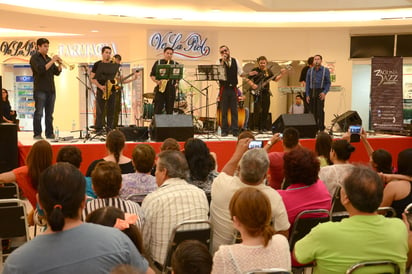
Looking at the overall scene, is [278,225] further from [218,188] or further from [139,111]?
[139,111]

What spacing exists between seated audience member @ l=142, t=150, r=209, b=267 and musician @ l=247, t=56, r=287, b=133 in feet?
22.1

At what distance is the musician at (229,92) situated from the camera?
30.3 feet

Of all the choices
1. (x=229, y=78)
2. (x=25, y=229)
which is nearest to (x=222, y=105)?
(x=229, y=78)

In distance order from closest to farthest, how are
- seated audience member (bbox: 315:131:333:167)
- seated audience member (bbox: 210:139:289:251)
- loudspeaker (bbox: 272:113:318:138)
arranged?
seated audience member (bbox: 210:139:289:251), seated audience member (bbox: 315:131:333:167), loudspeaker (bbox: 272:113:318:138)

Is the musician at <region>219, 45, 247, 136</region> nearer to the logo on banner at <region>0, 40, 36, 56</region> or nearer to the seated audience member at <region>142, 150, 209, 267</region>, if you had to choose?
the seated audience member at <region>142, 150, 209, 267</region>

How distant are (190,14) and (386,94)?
16.6ft

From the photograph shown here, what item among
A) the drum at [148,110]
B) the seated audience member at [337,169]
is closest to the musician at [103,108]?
the drum at [148,110]

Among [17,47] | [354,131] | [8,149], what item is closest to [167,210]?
[354,131]

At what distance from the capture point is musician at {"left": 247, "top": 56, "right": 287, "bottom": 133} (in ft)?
34.1

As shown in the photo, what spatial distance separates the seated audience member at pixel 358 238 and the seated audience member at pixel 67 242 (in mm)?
937

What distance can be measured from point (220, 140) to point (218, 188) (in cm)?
493

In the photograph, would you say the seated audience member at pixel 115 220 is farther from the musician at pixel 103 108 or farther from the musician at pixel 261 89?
the musician at pixel 261 89

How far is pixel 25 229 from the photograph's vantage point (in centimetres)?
365

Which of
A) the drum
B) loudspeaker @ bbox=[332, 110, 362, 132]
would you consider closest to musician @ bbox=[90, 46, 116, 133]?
the drum
